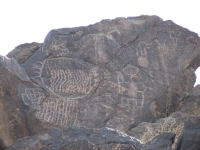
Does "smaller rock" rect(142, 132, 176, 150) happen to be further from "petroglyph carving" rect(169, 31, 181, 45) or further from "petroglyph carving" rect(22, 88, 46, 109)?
"petroglyph carving" rect(169, 31, 181, 45)

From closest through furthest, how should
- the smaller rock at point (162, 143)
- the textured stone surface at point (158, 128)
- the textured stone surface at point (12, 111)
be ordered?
the smaller rock at point (162, 143), the textured stone surface at point (158, 128), the textured stone surface at point (12, 111)

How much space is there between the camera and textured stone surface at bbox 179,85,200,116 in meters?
10.6

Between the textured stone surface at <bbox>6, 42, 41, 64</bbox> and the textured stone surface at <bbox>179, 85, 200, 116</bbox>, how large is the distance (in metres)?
2.63

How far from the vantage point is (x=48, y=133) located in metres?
8.13

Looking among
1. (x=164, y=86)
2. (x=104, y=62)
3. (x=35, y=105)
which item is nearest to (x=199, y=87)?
(x=164, y=86)

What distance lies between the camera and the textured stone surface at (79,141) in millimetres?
7695

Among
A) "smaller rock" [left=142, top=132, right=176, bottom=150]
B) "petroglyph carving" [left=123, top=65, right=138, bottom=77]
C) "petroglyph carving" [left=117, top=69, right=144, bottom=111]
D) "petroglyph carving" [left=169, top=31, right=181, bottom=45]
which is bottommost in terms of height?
"petroglyph carving" [left=117, top=69, right=144, bottom=111]

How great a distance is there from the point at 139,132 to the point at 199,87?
191 cm

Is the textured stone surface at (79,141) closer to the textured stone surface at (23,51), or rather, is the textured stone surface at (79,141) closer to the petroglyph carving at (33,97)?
the petroglyph carving at (33,97)

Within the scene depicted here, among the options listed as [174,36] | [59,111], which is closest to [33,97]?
[59,111]

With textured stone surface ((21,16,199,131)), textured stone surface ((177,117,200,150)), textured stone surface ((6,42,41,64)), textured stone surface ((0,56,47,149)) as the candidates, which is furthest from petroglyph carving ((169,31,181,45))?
textured stone surface ((177,117,200,150))

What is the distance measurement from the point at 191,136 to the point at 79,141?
3.66 feet

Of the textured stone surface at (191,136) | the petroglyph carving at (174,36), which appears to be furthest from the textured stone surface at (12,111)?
the textured stone surface at (191,136)

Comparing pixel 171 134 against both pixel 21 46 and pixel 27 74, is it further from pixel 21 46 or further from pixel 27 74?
pixel 21 46
